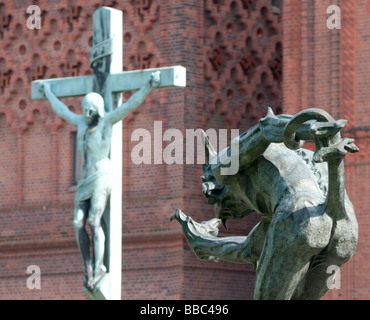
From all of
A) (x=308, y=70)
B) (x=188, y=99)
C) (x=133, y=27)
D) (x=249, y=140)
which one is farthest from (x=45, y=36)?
(x=249, y=140)

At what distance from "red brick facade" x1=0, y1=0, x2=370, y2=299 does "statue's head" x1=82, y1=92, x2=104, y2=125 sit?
397 inches

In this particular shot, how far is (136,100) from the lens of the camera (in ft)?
35.4

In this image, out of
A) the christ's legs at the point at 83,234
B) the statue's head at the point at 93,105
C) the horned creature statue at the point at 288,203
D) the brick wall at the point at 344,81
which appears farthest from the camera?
the brick wall at the point at 344,81

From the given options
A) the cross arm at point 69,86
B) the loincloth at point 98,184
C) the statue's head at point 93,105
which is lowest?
the loincloth at point 98,184

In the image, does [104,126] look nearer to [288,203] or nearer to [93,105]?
[93,105]

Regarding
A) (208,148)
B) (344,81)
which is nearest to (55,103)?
(208,148)

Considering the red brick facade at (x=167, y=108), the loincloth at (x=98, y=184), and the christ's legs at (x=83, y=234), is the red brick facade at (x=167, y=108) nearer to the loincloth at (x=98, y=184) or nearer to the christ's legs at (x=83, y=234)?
the christ's legs at (x=83, y=234)

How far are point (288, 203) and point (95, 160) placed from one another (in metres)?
7.06

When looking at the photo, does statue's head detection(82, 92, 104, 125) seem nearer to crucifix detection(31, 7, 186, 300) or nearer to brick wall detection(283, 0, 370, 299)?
crucifix detection(31, 7, 186, 300)

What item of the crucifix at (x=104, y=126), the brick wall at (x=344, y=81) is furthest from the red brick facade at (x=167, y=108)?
the crucifix at (x=104, y=126)

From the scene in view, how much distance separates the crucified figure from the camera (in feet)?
35.1

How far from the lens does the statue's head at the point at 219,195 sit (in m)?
4.49

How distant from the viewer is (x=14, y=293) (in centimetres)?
2412

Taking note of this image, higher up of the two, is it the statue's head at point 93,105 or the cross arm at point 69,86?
the cross arm at point 69,86
